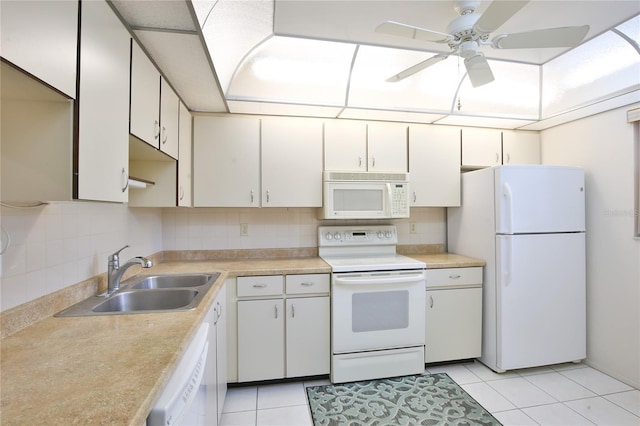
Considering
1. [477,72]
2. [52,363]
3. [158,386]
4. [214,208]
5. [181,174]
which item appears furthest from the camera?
[214,208]

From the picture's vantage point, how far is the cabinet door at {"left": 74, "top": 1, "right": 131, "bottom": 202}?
3.17 ft

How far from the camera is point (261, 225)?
110 inches

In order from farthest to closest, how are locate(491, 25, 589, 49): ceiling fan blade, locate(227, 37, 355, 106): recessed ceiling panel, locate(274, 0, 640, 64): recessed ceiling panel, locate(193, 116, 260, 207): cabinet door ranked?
1. locate(193, 116, 260, 207): cabinet door
2. locate(227, 37, 355, 106): recessed ceiling panel
3. locate(274, 0, 640, 64): recessed ceiling panel
4. locate(491, 25, 589, 49): ceiling fan blade

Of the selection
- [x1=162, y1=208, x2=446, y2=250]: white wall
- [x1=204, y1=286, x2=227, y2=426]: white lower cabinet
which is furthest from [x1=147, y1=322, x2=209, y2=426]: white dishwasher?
[x1=162, y1=208, x2=446, y2=250]: white wall

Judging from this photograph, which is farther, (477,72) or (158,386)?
(477,72)

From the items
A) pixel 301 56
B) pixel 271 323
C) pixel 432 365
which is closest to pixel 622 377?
pixel 432 365

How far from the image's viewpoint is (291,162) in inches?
101

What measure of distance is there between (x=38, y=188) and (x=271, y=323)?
1.66m

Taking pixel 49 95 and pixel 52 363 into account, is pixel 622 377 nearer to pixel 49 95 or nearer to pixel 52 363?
pixel 52 363

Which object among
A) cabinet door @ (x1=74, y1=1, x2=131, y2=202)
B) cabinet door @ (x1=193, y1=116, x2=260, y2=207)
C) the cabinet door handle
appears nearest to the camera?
cabinet door @ (x1=74, y1=1, x2=131, y2=202)

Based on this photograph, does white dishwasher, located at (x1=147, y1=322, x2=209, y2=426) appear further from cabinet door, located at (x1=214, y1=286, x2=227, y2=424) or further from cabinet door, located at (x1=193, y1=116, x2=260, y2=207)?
cabinet door, located at (x1=193, y1=116, x2=260, y2=207)

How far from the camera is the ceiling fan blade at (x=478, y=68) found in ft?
5.35

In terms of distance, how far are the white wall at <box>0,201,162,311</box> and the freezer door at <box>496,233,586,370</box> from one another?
110 inches

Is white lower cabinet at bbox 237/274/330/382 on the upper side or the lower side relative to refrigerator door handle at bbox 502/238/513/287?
lower
